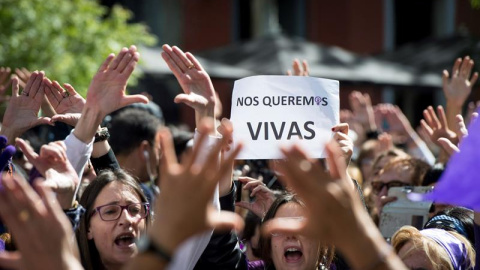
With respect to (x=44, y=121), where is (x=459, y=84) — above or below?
below

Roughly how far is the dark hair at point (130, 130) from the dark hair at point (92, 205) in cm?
202

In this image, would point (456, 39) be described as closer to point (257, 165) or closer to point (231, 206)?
point (257, 165)

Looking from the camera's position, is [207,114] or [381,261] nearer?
[381,261]

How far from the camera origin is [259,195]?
14.8 feet

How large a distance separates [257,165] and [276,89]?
209cm

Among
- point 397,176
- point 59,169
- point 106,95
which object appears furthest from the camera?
point 397,176

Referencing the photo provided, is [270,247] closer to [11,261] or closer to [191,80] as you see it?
[191,80]

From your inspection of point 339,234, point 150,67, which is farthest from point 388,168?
point 150,67

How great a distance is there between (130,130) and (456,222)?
268cm

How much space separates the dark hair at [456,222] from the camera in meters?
4.19

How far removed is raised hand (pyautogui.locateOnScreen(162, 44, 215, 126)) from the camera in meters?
3.51

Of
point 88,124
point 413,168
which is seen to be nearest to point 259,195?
point 88,124

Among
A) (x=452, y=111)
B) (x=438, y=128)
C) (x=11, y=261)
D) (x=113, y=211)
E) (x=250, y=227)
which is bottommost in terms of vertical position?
(x=250, y=227)

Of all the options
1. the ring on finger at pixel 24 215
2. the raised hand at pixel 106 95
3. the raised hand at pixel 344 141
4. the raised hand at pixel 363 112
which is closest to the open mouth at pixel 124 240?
the raised hand at pixel 106 95
